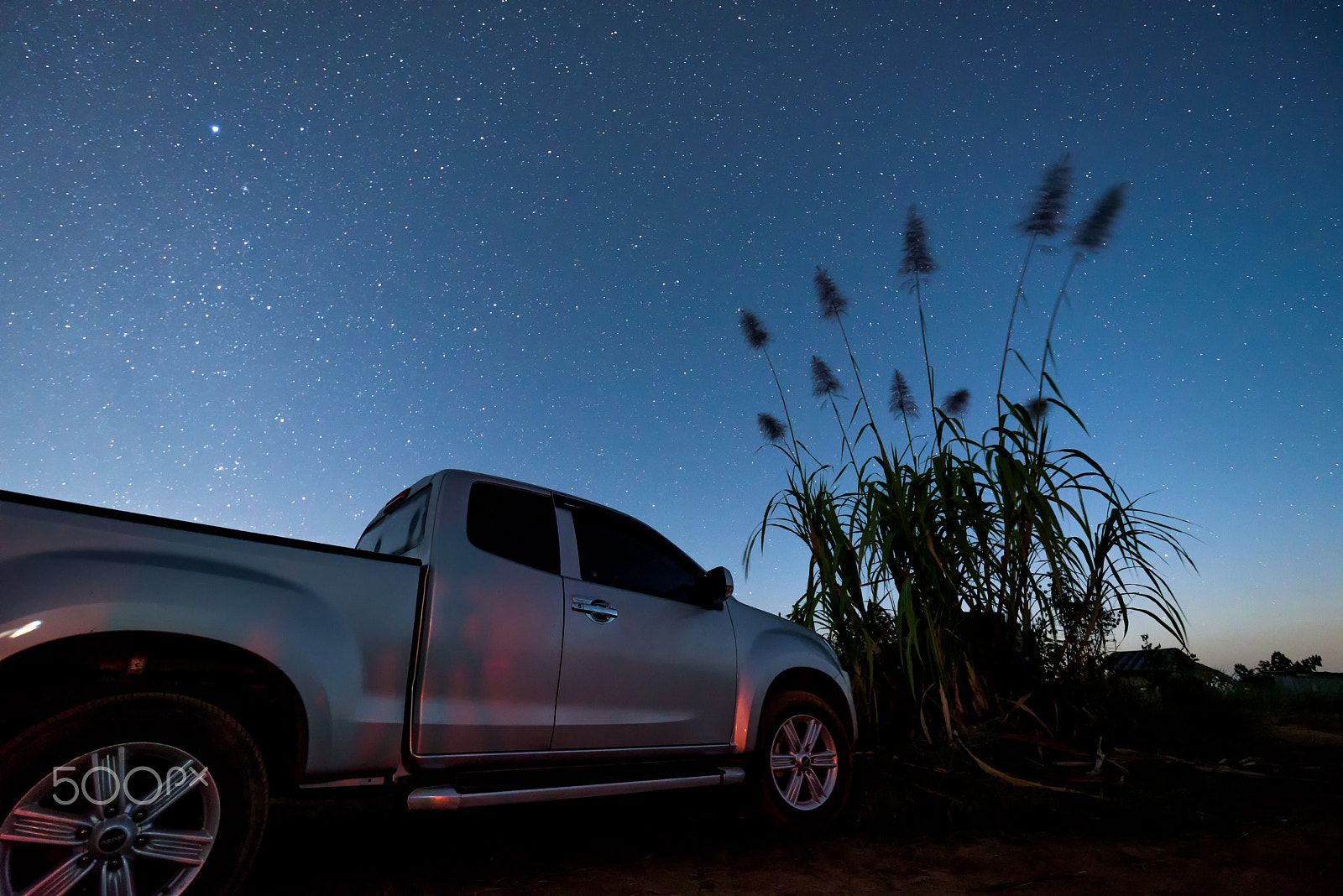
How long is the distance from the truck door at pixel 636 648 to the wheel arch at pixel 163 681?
1.06 m

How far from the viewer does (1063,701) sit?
16.3 feet

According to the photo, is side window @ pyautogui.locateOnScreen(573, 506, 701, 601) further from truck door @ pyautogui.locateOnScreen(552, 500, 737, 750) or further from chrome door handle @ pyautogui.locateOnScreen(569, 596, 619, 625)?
chrome door handle @ pyautogui.locateOnScreen(569, 596, 619, 625)

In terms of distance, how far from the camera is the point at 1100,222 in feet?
17.1

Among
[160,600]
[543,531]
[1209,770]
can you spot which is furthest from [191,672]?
[1209,770]

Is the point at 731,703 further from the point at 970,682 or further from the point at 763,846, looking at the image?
the point at 970,682

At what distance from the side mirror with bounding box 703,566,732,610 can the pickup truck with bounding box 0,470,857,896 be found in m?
0.02

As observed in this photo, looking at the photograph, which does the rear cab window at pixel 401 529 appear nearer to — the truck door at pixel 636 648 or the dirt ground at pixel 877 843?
the truck door at pixel 636 648

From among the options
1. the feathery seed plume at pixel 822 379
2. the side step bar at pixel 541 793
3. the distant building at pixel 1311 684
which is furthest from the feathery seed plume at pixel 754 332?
the distant building at pixel 1311 684

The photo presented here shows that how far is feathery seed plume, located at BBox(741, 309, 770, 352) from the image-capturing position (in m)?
6.17

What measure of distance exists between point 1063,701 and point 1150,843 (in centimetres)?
169

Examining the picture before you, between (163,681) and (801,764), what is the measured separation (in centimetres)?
309

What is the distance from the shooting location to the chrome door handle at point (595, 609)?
10.4 feet

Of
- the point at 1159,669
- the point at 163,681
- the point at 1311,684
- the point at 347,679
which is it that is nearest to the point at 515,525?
the point at 347,679

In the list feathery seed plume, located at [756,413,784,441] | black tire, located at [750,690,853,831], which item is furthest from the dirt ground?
feathery seed plume, located at [756,413,784,441]
